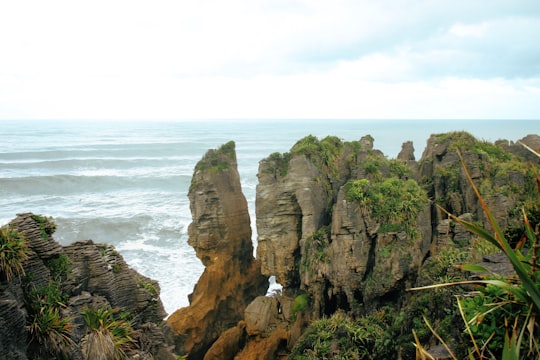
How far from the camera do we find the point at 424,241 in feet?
47.3

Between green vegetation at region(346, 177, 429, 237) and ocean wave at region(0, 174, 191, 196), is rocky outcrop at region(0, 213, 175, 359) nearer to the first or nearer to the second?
green vegetation at region(346, 177, 429, 237)

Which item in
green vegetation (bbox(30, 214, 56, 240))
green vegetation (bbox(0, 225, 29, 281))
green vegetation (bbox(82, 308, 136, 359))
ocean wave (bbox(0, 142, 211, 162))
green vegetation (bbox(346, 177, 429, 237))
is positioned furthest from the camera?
ocean wave (bbox(0, 142, 211, 162))

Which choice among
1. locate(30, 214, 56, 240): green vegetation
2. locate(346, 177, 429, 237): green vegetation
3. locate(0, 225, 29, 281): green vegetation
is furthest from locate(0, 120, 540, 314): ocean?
locate(0, 225, 29, 281): green vegetation

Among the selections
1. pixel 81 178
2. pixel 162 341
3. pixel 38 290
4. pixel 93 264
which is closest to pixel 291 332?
pixel 162 341

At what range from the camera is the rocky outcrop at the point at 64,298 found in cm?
794

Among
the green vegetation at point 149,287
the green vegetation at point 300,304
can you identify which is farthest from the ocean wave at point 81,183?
the green vegetation at point 149,287

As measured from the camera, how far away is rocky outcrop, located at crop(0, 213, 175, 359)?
7.94 metres

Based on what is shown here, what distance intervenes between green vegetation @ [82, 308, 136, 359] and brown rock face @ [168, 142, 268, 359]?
341 inches

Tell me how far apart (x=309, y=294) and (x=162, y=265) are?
1429 cm

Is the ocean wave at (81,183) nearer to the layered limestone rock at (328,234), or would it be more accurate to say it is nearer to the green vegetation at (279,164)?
the green vegetation at (279,164)

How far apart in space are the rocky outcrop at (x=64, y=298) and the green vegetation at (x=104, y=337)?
158mm

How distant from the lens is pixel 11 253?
8070 millimetres

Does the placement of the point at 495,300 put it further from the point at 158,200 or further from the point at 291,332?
the point at 158,200

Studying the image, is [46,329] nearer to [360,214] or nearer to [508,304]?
[508,304]
